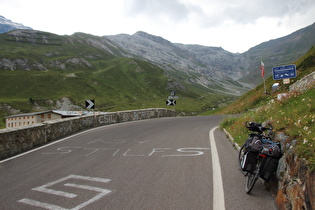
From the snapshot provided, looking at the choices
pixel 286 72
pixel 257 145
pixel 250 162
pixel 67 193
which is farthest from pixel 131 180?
pixel 286 72

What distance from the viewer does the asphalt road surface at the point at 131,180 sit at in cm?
448

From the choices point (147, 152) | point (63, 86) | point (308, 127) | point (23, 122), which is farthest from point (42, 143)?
point (63, 86)

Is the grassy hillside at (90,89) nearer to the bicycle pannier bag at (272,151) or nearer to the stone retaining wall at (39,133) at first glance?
the stone retaining wall at (39,133)

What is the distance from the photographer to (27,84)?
132875mm

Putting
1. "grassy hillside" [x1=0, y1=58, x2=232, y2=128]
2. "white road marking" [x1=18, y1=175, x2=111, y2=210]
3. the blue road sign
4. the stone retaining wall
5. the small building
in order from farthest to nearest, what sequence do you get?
1. "grassy hillside" [x1=0, y1=58, x2=232, y2=128]
2. the small building
3. the blue road sign
4. the stone retaining wall
5. "white road marking" [x1=18, y1=175, x2=111, y2=210]

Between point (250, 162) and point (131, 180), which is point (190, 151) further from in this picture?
point (250, 162)

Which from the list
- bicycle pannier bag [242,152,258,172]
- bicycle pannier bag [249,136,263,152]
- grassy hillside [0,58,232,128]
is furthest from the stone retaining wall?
grassy hillside [0,58,232,128]

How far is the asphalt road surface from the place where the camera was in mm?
4477

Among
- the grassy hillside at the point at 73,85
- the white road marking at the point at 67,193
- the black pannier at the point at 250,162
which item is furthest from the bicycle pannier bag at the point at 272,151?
the grassy hillside at the point at 73,85

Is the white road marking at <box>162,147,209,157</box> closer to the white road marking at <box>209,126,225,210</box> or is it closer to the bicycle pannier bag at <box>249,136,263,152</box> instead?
the white road marking at <box>209,126,225,210</box>

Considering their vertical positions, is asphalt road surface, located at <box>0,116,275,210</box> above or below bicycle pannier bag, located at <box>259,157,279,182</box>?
below

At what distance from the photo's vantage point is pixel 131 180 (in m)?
5.65

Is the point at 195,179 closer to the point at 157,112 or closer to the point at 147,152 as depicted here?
the point at 147,152

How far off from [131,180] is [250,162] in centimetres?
259
